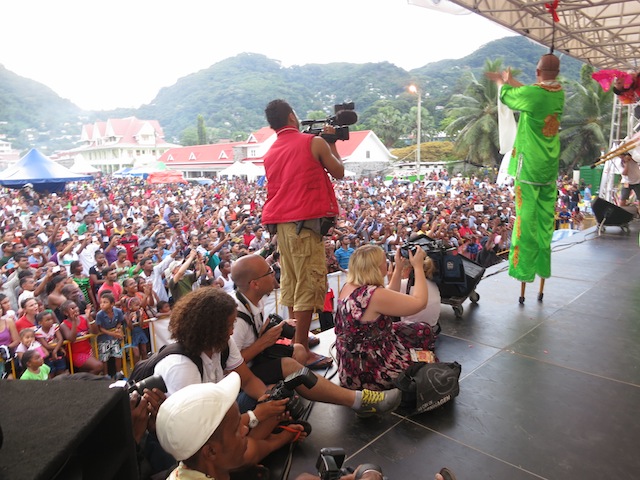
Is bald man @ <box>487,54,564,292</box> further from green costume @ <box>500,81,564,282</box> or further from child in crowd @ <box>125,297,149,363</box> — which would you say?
child in crowd @ <box>125,297,149,363</box>

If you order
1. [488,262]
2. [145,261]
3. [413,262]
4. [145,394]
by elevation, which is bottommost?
[488,262]

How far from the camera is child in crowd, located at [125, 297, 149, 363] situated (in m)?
5.32

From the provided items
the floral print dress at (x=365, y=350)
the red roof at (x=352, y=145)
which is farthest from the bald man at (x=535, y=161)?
the red roof at (x=352, y=145)

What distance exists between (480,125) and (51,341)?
29.1 m

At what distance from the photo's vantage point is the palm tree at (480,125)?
95.7ft

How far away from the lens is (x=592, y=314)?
3896mm

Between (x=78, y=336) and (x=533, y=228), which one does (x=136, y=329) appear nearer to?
(x=78, y=336)

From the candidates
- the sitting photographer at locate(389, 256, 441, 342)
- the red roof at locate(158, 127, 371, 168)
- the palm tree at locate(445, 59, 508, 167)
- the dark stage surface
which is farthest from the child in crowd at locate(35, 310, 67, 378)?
the red roof at locate(158, 127, 371, 168)

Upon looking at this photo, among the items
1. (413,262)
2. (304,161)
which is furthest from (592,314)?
(304,161)

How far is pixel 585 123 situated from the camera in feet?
81.4

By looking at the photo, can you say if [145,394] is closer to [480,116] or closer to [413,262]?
[413,262]

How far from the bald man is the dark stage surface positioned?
0.50 m

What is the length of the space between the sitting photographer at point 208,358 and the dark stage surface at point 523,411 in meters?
0.23

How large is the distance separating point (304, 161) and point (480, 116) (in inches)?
1220
